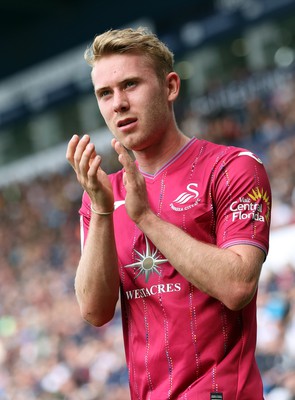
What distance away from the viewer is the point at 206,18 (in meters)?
12.9

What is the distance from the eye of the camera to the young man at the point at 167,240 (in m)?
2.23

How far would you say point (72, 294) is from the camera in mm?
11586

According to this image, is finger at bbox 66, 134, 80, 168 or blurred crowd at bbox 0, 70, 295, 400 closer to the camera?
finger at bbox 66, 134, 80, 168

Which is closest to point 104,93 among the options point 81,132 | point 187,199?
point 187,199

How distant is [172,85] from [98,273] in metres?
0.66

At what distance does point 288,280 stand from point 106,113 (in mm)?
6203

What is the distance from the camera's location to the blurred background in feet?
30.6

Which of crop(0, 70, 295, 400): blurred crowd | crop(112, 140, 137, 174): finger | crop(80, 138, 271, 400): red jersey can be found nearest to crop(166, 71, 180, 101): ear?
crop(80, 138, 271, 400): red jersey

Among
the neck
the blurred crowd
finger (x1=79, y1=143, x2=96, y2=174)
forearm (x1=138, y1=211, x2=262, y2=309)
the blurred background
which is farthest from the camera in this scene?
the blurred background

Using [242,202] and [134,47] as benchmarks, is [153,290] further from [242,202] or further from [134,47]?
[134,47]

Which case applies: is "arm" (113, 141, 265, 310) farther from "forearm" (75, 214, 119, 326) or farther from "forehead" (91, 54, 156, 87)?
"forehead" (91, 54, 156, 87)

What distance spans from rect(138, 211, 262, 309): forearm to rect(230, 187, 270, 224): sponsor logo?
13 centimetres

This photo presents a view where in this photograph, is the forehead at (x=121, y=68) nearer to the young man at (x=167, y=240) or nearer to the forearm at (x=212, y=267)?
the young man at (x=167, y=240)

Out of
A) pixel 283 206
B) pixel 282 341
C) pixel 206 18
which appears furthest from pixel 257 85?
pixel 282 341
